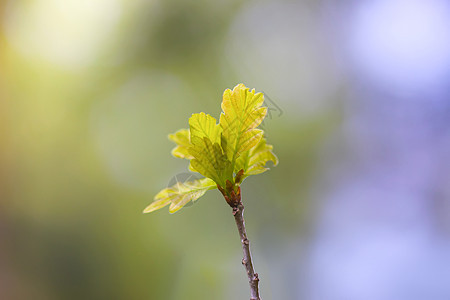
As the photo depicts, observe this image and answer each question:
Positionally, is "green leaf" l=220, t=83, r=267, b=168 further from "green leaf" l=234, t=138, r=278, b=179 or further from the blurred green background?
the blurred green background

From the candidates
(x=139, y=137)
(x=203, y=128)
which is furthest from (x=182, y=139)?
(x=139, y=137)

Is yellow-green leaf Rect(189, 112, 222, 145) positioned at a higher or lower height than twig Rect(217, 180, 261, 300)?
higher

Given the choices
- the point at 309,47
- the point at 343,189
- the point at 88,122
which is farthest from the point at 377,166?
the point at 88,122

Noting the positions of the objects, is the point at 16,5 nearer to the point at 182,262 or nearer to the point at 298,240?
the point at 182,262

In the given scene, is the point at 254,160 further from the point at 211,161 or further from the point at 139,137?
the point at 139,137

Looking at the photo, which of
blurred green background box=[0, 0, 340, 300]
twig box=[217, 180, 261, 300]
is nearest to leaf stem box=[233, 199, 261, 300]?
twig box=[217, 180, 261, 300]
